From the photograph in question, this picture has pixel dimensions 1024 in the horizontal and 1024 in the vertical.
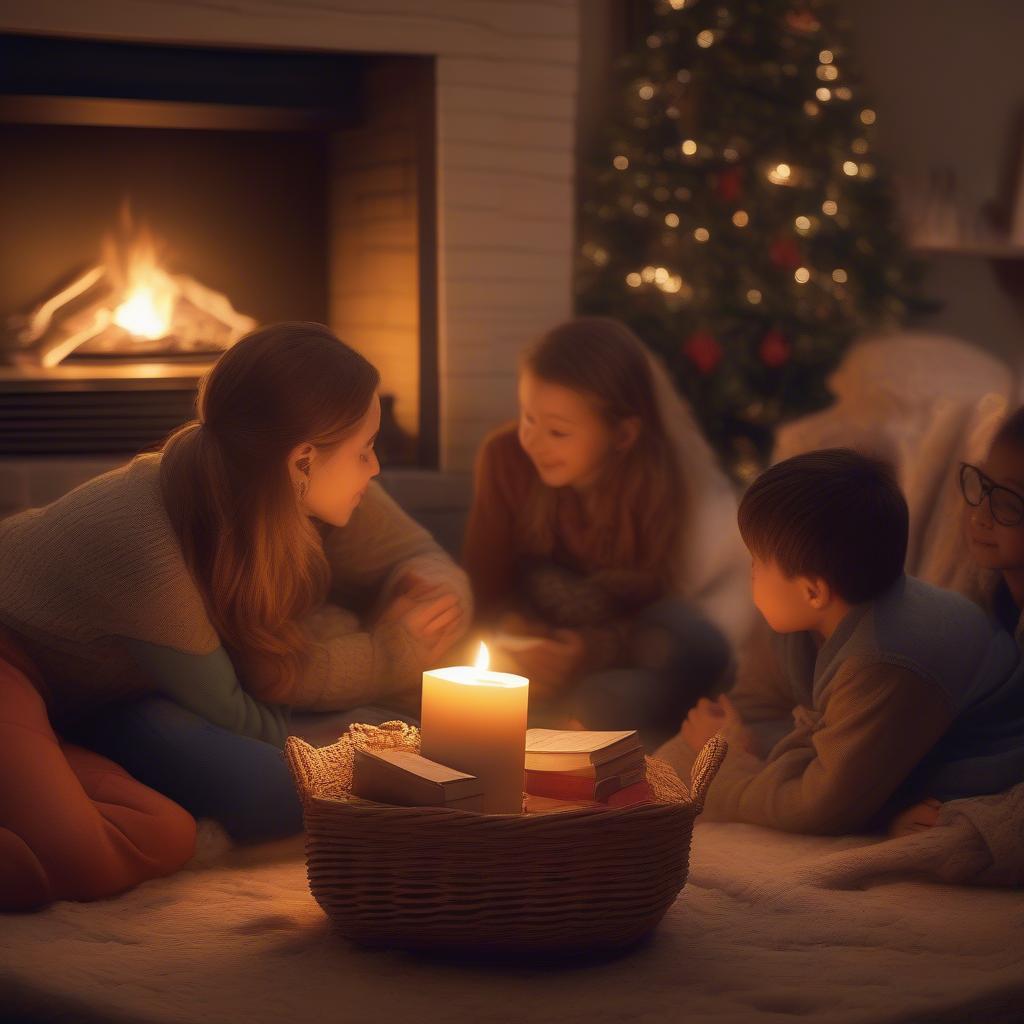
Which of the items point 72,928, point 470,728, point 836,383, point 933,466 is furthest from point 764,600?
point 836,383

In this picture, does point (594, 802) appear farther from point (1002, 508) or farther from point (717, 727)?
point (1002, 508)

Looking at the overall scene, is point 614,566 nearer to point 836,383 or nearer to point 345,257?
point 836,383

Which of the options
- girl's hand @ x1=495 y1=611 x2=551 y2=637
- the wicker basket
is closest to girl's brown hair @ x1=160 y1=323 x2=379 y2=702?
the wicker basket

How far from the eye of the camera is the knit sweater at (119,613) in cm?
197

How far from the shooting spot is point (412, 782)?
164cm

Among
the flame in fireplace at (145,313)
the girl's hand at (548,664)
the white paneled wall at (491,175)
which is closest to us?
the girl's hand at (548,664)

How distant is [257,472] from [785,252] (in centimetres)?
278

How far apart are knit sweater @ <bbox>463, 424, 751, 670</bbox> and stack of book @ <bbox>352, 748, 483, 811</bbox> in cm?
103

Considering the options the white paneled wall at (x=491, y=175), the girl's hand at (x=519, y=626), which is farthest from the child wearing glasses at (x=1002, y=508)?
the white paneled wall at (x=491, y=175)

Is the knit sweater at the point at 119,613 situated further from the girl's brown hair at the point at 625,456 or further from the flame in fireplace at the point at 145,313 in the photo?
the flame in fireplace at the point at 145,313

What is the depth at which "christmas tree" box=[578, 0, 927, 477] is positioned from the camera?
176 inches

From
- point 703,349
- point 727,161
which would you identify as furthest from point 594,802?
point 727,161

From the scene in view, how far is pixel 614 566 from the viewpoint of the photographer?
8.95 feet

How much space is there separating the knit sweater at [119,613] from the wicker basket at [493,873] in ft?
1.23
